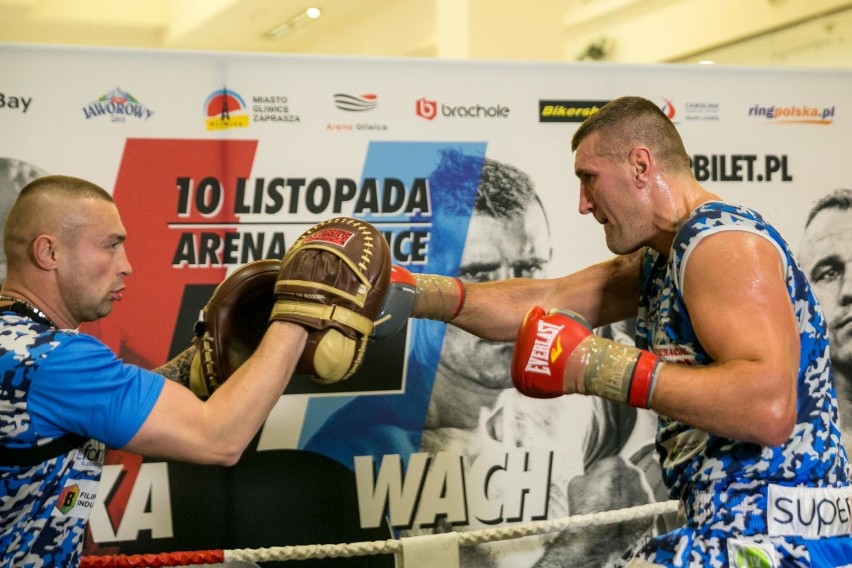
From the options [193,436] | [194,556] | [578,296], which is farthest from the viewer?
[194,556]

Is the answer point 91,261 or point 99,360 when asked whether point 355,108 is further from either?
point 99,360

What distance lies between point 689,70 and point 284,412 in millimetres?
2079

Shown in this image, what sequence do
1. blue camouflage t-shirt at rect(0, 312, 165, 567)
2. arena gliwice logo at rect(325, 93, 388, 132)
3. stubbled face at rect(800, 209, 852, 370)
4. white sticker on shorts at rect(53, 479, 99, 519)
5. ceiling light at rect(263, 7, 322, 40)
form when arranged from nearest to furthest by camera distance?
blue camouflage t-shirt at rect(0, 312, 165, 567), white sticker on shorts at rect(53, 479, 99, 519), arena gliwice logo at rect(325, 93, 388, 132), stubbled face at rect(800, 209, 852, 370), ceiling light at rect(263, 7, 322, 40)

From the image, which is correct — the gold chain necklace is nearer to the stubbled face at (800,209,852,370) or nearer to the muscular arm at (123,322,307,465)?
the muscular arm at (123,322,307,465)

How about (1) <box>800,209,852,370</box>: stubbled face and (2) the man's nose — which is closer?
(2) the man's nose

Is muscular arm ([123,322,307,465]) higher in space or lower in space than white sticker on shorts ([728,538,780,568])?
higher

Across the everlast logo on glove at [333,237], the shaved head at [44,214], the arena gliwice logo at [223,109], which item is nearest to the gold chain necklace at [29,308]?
the shaved head at [44,214]

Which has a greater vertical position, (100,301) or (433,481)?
Result: (100,301)

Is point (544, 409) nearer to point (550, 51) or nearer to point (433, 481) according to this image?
point (433, 481)

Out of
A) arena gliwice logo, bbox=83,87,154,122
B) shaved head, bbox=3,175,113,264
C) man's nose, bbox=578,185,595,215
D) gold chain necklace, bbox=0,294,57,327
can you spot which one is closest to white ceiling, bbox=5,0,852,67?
arena gliwice logo, bbox=83,87,154,122

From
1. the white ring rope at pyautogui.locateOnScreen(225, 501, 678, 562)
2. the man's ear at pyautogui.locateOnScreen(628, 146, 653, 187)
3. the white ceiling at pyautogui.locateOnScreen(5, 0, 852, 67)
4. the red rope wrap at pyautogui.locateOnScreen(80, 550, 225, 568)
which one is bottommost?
the white ring rope at pyautogui.locateOnScreen(225, 501, 678, 562)

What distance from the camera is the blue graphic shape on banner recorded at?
3.43m

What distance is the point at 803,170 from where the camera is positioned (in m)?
3.85

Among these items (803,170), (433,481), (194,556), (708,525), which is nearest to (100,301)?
(194,556)
